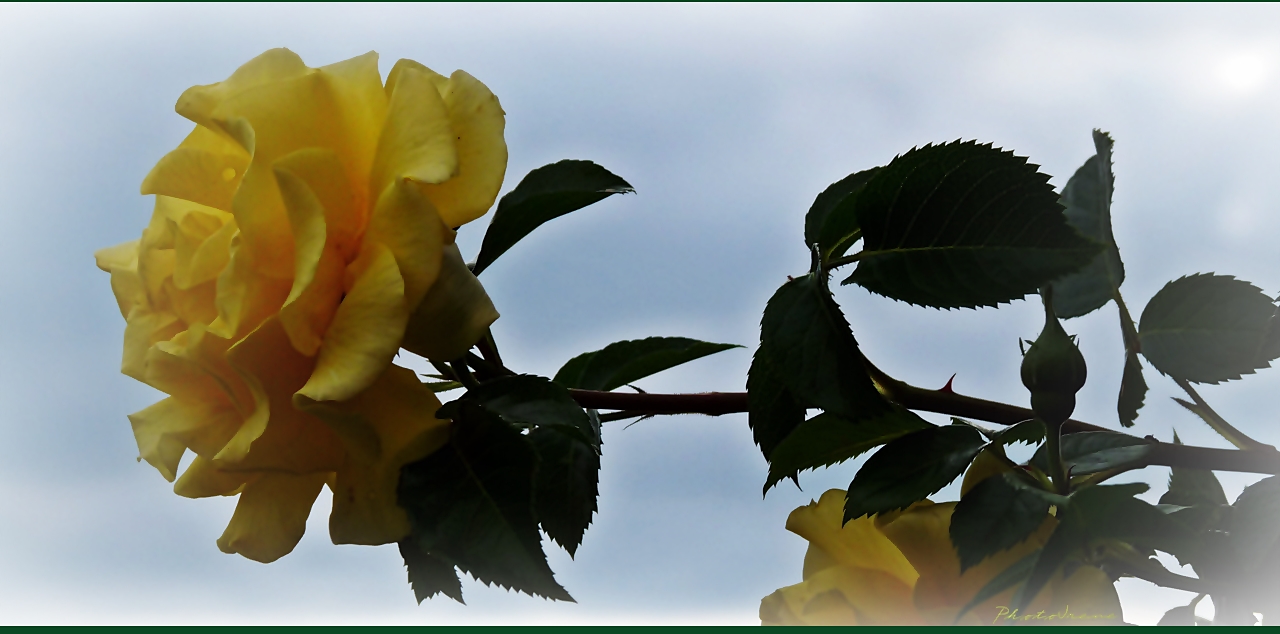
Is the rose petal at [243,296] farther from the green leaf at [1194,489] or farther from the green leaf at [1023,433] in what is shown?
the green leaf at [1194,489]

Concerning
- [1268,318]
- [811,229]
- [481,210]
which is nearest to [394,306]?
[481,210]

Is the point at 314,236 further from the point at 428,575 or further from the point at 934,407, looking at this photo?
the point at 934,407

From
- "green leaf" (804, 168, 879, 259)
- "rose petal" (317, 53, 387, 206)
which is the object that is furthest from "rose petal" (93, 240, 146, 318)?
"green leaf" (804, 168, 879, 259)

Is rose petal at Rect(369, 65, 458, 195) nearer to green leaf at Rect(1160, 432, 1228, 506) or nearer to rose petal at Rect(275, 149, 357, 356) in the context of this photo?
rose petal at Rect(275, 149, 357, 356)

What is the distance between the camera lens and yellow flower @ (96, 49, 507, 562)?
37 cm

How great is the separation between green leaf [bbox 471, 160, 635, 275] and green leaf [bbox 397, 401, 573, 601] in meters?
0.09

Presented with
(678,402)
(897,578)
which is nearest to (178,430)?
(678,402)

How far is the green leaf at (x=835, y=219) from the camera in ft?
1.39

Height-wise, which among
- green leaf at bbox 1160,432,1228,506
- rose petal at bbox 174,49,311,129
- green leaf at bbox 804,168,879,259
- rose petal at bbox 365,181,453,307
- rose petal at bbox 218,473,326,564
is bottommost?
rose petal at bbox 218,473,326,564

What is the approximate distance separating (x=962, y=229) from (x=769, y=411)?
0.41 ft

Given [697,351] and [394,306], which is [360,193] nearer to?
[394,306]

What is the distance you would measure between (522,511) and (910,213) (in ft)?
0.71

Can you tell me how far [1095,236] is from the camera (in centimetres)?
57

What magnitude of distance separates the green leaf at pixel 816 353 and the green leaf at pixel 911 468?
4 centimetres
